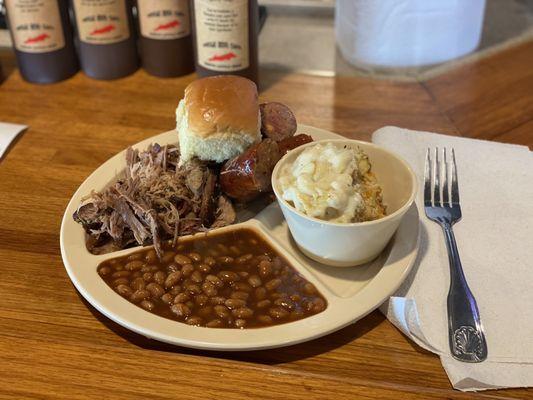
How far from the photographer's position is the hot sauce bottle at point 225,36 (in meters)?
1.54

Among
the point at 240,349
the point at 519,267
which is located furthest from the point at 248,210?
the point at 519,267

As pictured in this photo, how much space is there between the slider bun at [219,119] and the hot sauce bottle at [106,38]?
627 mm

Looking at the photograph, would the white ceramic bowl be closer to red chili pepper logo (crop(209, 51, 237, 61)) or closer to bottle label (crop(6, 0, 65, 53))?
red chili pepper logo (crop(209, 51, 237, 61))

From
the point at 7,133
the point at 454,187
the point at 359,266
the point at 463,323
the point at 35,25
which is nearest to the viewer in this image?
the point at 463,323

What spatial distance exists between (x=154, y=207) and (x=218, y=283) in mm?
222

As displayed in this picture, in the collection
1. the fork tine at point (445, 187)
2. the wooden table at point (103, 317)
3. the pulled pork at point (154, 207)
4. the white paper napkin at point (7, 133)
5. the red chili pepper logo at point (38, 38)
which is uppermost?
the red chili pepper logo at point (38, 38)

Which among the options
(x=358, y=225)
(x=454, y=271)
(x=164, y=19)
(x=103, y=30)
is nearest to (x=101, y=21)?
(x=103, y=30)

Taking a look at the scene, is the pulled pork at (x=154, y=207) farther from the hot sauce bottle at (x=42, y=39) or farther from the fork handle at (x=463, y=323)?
the hot sauce bottle at (x=42, y=39)

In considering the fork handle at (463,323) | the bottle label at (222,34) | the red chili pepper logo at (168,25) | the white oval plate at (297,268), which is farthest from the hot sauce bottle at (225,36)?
the fork handle at (463,323)

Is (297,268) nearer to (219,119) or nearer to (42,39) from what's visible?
(219,119)

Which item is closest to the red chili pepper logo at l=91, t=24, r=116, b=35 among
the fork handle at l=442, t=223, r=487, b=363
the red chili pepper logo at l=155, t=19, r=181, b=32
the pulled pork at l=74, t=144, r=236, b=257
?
the red chili pepper logo at l=155, t=19, r=181, b=32

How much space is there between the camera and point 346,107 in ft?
5.48

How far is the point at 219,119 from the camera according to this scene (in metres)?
1.16

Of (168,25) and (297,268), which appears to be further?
(168,25)
